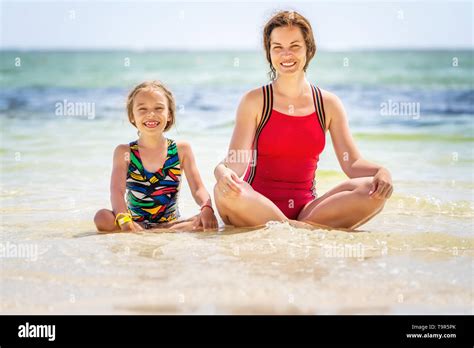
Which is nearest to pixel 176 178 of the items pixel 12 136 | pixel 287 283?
pixel 287 283

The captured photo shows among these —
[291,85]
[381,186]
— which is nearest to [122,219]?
[291,85]

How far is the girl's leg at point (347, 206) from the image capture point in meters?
4.11

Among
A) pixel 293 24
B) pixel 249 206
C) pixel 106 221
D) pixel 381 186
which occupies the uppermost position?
pixel 293 24

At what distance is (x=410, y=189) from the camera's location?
240 inches

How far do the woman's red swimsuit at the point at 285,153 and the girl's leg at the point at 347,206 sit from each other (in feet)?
0.67

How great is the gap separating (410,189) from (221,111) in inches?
338

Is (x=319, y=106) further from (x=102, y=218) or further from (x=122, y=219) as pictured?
(x=102, y=218)

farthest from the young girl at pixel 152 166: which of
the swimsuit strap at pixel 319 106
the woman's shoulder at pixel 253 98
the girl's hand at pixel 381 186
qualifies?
the girl's hand at pixel 381 186

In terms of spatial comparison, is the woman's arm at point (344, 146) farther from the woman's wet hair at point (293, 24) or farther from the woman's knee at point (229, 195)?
the woman's knee at point (229, 195)

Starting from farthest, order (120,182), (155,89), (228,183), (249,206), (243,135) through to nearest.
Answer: (155,89), (120,182), (243,135), (249,206), (228,183)

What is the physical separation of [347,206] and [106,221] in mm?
1518

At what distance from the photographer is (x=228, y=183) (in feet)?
13.1
